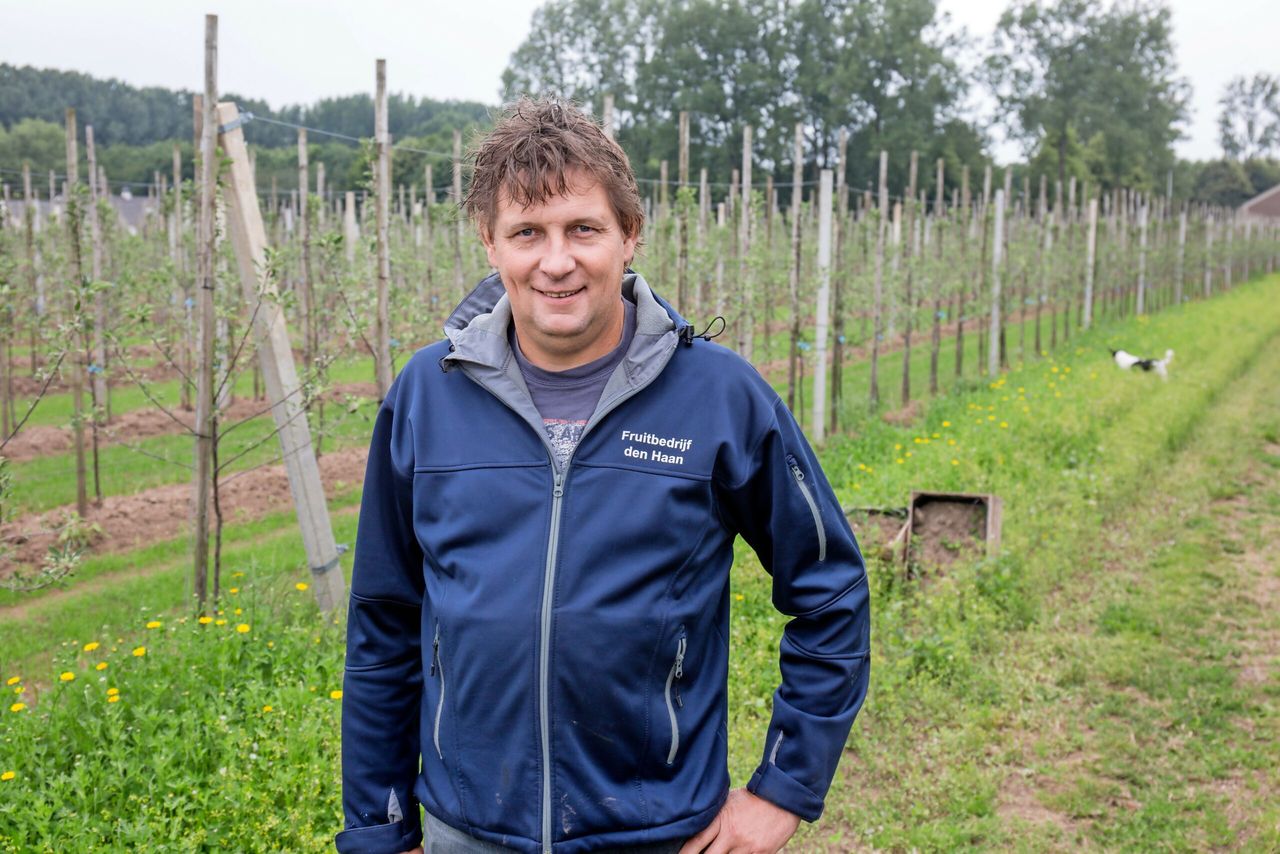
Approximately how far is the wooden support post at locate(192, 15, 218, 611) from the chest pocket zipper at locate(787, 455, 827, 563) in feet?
13.6

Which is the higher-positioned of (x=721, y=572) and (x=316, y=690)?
(x=721, y=572)

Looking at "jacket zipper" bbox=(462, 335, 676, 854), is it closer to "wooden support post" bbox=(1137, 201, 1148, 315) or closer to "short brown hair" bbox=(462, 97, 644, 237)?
"short brown hair" bbox=(462, 97, 644, 237)

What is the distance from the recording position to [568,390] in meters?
1.93

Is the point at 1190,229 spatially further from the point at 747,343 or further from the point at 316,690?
the point at 316,690

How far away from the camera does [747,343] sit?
34.1ft

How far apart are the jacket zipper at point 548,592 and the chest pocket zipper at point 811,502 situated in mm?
288

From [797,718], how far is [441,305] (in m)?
14.9

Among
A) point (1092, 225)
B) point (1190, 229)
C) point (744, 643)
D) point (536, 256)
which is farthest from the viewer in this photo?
point (1190, 229)

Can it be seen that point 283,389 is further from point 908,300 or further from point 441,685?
point 908,300

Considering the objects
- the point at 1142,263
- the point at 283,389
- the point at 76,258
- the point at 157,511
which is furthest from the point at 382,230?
the point at 1142,263

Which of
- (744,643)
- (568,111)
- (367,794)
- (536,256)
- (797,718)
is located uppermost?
(568,111)

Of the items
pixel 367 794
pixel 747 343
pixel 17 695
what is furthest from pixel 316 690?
pixel 747 343

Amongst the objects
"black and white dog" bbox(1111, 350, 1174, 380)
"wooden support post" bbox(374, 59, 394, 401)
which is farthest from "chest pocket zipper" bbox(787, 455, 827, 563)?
"black and white dog" bbox(1111, 350, 1174, 380)

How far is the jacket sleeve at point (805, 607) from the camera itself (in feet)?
6.20
